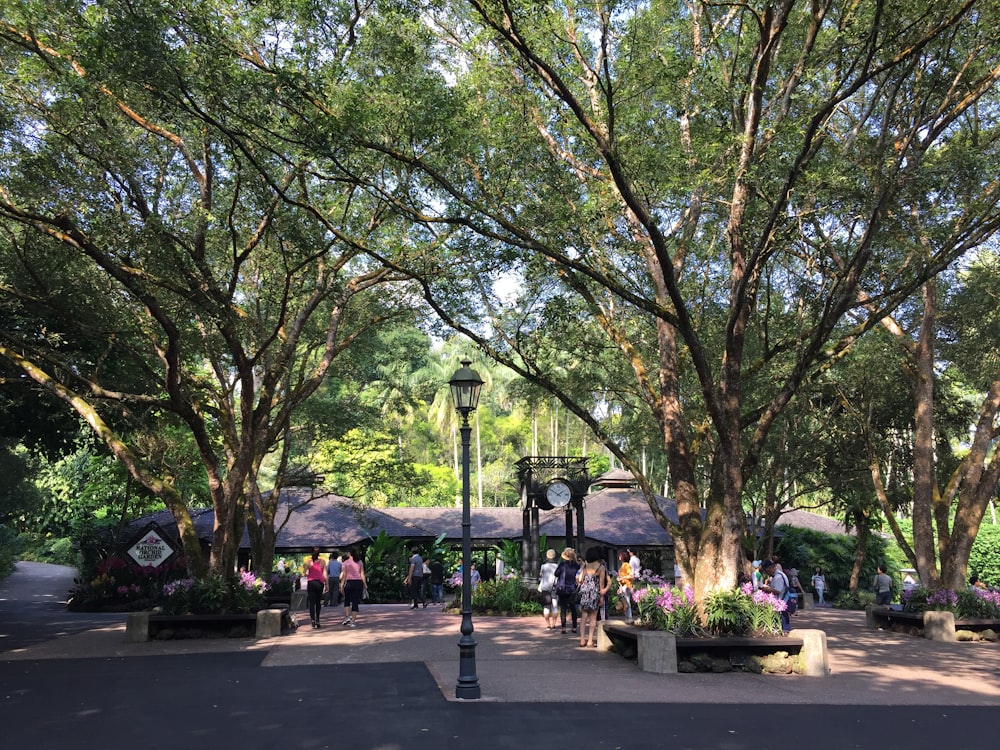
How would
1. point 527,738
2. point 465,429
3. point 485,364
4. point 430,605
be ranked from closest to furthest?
point 527,738 < point 465,429 < point 430,605 < point 485,364

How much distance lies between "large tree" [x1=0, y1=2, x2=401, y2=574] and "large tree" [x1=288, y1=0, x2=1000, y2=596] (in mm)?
1838

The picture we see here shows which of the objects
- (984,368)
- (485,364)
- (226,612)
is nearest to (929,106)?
(984,368)

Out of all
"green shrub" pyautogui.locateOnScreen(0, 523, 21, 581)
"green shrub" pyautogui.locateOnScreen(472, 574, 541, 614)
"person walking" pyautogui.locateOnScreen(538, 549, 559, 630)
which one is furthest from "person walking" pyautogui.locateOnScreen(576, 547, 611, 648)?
"green shrub" pyautogui.locateOnScreen(0, 523, 21, 581)

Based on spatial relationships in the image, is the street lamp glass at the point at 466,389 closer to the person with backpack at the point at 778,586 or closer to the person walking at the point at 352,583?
the person with backpack at the point at 778,586

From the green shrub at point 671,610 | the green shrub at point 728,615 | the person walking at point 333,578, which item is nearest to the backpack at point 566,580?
the green shrub at point 671,610

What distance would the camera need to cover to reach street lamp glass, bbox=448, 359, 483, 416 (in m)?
10.4

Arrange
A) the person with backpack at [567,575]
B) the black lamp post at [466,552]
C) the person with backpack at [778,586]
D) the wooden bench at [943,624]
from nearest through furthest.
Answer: the black lamp post at [466,552] → the person with backpack at [778,586] → the person with backpack at [567,575] → the wooden bench at [943,624]

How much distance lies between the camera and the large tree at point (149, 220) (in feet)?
33.8

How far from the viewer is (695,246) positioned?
Result: 1695cm

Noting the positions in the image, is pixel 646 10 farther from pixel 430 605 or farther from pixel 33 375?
pixel 430 605

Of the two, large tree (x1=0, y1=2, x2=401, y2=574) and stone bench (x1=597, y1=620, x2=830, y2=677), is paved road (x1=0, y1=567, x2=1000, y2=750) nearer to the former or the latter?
stone bench (x1=597, y1=620, x2=830, y2=677)

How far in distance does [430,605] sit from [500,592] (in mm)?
5046

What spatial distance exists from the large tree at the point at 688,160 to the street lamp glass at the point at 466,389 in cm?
195

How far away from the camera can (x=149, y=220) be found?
12328 mm
